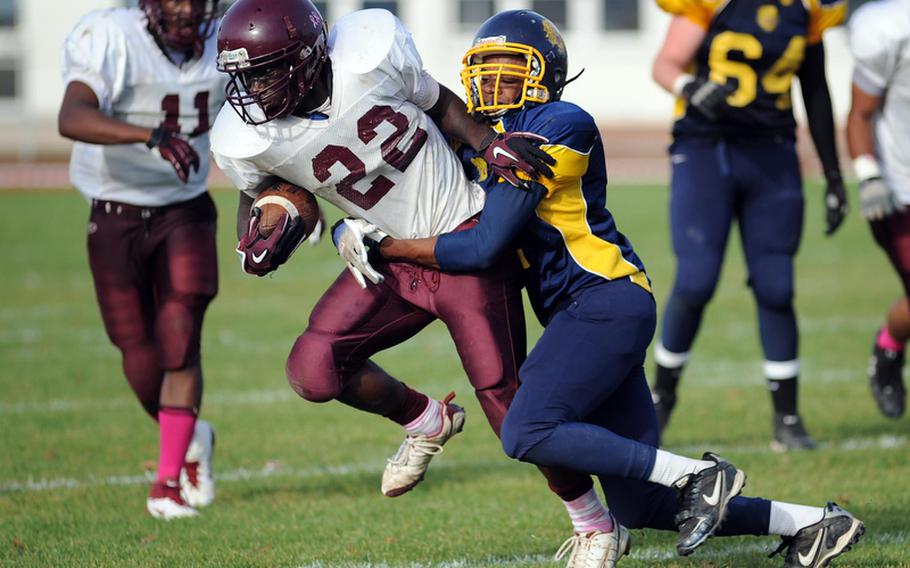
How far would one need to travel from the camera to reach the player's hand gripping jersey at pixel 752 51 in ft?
17.8

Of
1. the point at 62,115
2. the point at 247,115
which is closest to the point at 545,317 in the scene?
the point at 247,115

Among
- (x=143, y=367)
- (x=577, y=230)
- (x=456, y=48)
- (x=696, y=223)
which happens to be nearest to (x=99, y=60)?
(x=143, y=367)

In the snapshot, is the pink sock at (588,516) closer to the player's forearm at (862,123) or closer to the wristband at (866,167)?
the wristband at (866,167)

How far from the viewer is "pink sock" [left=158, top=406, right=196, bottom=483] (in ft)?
15.3

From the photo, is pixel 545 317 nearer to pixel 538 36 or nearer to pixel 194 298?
pixel 538 36

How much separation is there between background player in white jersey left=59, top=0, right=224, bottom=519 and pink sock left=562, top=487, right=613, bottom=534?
1.70 m

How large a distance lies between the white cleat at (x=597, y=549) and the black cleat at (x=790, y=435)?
2.09 metres

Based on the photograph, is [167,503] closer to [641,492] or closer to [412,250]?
[412,250]

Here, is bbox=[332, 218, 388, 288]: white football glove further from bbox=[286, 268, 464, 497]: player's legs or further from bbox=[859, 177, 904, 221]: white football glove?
bbox=[859, 177, 904, 221]: white football glove

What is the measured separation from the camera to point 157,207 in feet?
16.0

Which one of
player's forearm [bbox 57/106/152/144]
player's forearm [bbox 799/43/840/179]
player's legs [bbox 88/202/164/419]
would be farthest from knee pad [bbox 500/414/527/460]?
player's forearm [bbox 799/43/840/179]

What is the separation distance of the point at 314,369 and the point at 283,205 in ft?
1.51

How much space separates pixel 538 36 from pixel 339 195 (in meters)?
0.68

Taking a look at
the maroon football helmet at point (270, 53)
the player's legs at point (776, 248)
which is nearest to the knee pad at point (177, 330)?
the maroon football helmet at point (270, 53)
